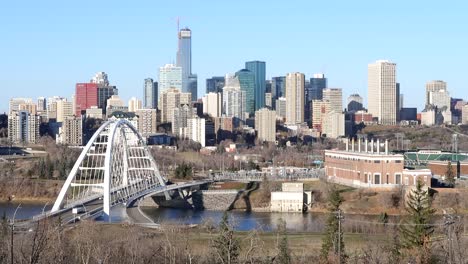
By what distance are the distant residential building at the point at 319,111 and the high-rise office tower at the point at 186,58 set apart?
1860 inches

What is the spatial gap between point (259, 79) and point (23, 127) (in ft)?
177

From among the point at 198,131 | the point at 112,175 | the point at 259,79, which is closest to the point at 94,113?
the point at 198,131

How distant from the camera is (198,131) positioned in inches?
2950

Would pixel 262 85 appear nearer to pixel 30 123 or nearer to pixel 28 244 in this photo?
pixel 30 123

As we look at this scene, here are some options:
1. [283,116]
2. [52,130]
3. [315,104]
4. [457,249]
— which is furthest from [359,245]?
[283,116]

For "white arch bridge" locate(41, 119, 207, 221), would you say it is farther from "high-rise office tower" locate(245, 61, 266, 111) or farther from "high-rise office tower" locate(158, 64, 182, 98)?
"high-rise office tower" locate(158, 64, 182, 98)

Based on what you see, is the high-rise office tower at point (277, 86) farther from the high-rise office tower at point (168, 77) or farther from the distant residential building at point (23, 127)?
the distant residential building at point (23, 127)

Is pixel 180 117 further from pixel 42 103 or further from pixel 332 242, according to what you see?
pixel 332 242

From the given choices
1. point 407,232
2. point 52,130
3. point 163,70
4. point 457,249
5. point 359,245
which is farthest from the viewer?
point 163,70

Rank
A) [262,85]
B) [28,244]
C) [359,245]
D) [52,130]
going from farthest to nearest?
[262,85]
[52,130]
[359,245]
[28,244]

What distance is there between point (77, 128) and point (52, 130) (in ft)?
31.2

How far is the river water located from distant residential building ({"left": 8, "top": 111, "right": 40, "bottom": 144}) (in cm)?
3840

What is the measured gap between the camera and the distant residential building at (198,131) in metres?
74.2

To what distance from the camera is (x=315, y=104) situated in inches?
3880
